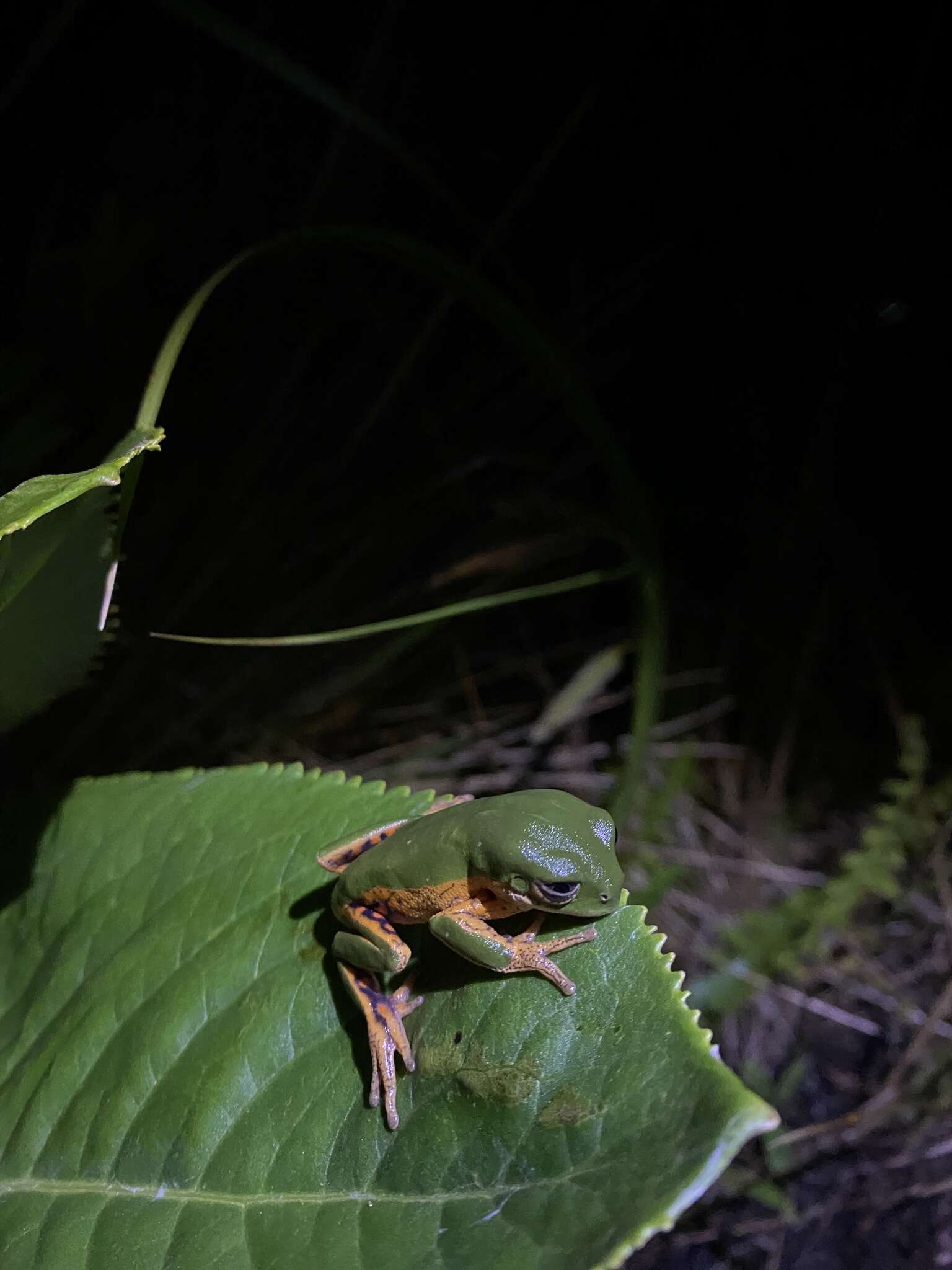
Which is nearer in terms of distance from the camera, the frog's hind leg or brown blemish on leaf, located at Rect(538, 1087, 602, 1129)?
brown blemish on leaf, located at Rect(538, 1087, 602, 1129)

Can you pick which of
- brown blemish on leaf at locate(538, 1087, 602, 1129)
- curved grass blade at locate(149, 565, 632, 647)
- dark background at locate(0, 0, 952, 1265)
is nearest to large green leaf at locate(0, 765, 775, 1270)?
brown blemish on leaf at locate(538, 1087, 602, 1129)

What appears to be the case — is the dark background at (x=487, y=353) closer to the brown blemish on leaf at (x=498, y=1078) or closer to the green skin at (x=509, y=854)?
the green skin at (x=509, y=854)

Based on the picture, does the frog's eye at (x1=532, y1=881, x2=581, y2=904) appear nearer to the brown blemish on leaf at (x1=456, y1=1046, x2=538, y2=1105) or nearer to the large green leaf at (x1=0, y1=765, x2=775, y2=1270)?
the large green leaf at (x1=0, y1=765, x2=775, y2=1270)

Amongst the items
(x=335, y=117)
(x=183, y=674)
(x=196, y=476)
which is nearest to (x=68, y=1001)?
(x=183, y=674)

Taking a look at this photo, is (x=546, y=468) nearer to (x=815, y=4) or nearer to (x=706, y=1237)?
(x=815, y=4)

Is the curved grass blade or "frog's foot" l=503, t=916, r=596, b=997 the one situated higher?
the curved grass blade

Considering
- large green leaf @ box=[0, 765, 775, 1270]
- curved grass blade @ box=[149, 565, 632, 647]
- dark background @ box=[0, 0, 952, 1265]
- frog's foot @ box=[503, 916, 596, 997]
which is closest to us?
large green leaf @ box=[0, 765, 775, 1270]
